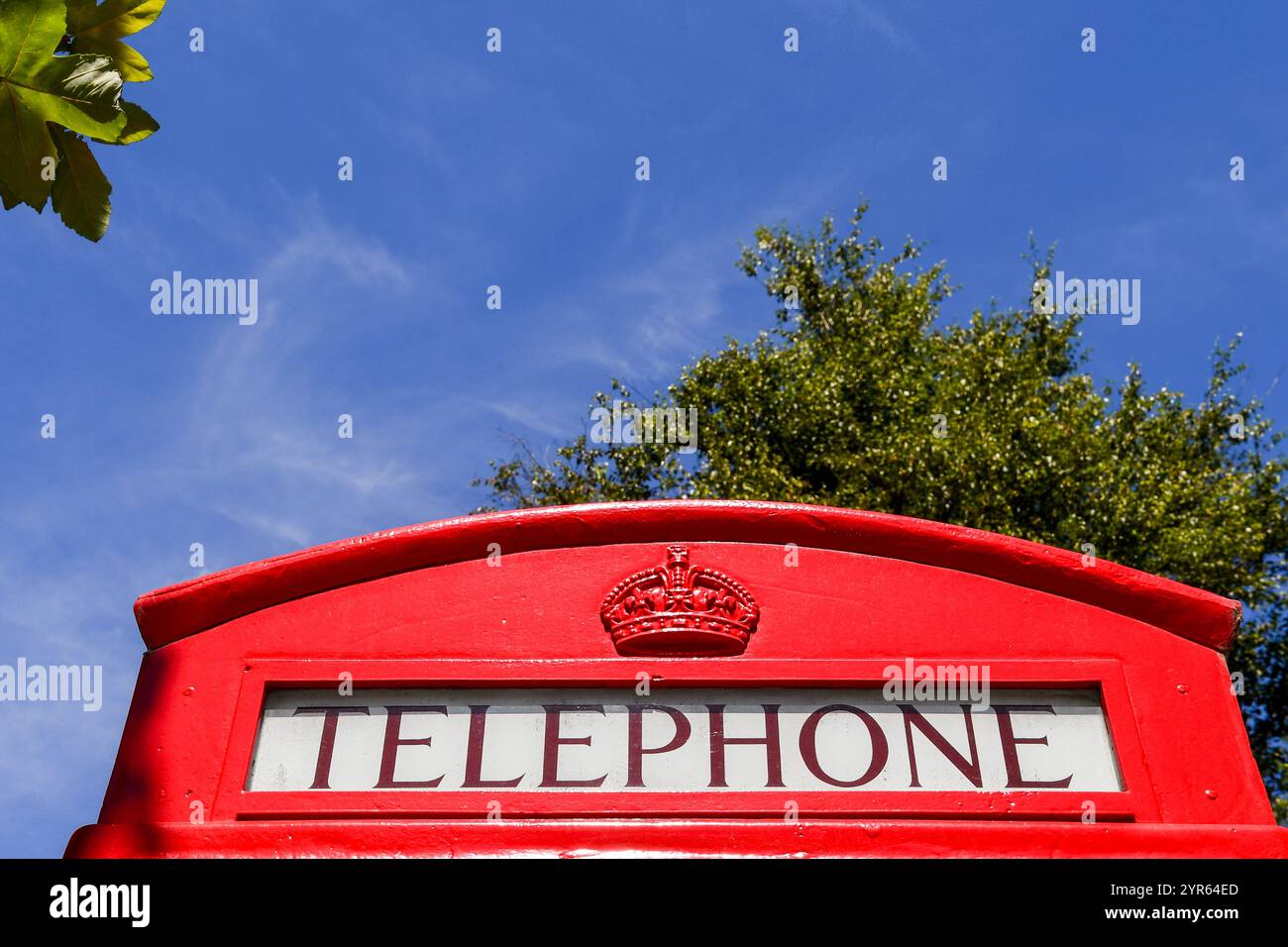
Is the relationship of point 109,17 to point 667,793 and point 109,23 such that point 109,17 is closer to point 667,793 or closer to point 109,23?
point 109,23

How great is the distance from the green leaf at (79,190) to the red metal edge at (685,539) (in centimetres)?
123

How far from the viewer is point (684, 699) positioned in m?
3.16

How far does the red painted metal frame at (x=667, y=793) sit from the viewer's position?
2.93 metres

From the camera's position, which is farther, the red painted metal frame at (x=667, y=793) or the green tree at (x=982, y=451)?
the green tree at (x=982, y=451)

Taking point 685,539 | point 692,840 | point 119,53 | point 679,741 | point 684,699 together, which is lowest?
point 692,840

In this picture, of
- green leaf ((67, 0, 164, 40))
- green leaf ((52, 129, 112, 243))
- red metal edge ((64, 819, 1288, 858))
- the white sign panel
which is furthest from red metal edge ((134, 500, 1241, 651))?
green leaf ((67, 0, 164, 40))

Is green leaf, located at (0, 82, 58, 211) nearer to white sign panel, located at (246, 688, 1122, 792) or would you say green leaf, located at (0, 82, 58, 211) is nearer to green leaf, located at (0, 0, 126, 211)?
green leaf, located at (0, 0, 126, 211)

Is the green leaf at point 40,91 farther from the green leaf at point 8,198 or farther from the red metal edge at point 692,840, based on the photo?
the red metal edge at point 692,840

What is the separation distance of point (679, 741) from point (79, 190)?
69.7 inches

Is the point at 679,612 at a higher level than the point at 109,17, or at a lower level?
lower

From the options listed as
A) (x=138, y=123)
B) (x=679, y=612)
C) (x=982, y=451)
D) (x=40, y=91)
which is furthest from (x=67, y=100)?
(x=982, y=451)

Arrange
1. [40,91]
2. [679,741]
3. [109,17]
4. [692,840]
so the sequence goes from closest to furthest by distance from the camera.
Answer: [40,91] → [109,17] → [692,840] → [679,741]

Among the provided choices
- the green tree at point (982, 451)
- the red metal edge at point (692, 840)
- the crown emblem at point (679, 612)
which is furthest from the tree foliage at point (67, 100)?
the green tree at point (982, 451)
